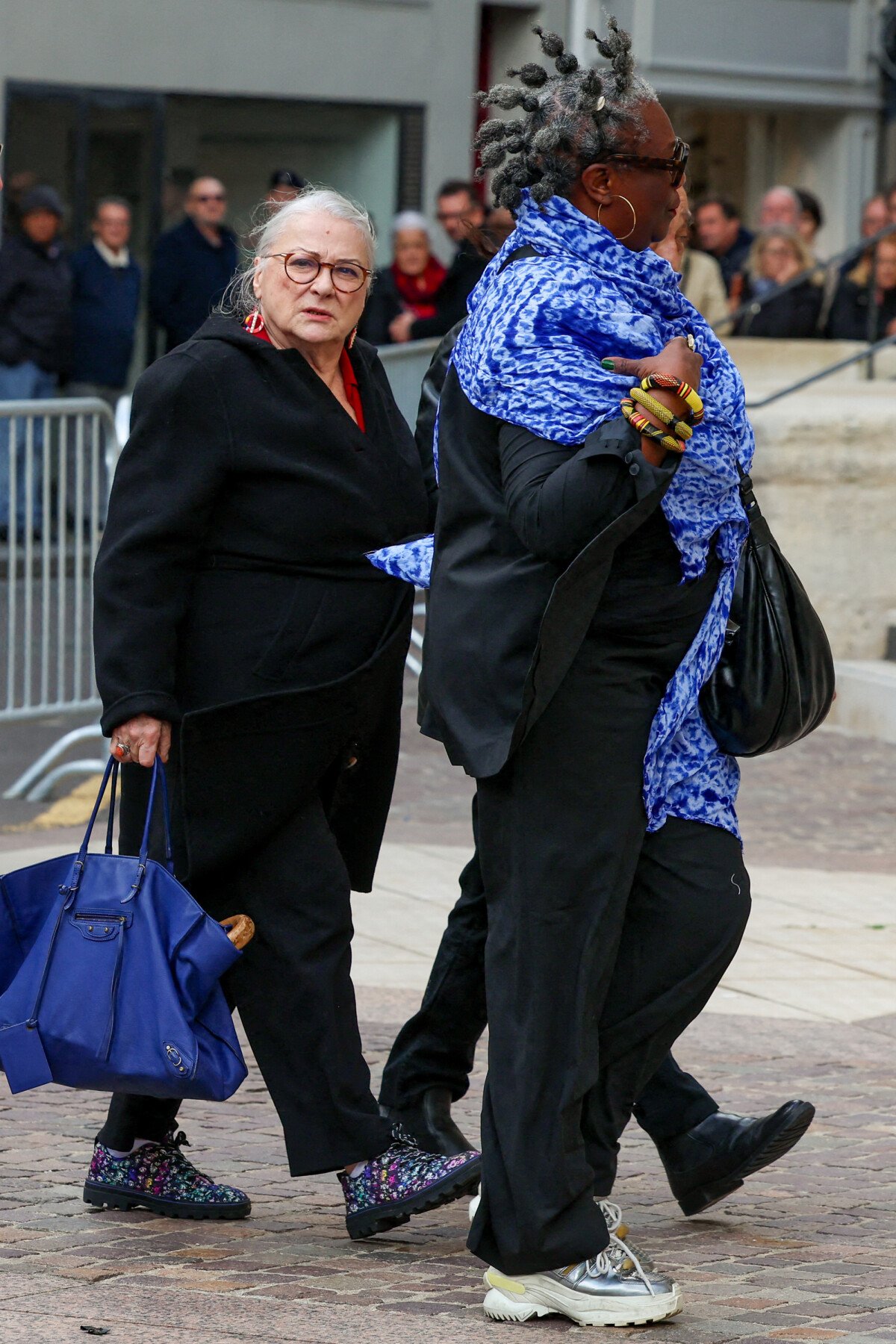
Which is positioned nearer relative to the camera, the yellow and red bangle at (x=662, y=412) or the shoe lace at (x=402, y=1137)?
the yellow and red bangle at (x=662, y=412)

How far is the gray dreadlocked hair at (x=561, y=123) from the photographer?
3.58m

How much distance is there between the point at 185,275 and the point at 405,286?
2.10 meters

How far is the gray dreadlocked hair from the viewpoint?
358 centimetres

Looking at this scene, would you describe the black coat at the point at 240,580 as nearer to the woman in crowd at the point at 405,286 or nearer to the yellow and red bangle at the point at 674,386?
the yellow and red bangle at the point at 674,386

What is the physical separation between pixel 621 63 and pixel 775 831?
198 inches

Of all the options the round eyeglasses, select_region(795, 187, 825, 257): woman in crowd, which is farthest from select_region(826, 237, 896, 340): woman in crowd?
the round eyeglasses

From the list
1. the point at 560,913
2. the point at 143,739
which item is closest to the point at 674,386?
the point at 560,913

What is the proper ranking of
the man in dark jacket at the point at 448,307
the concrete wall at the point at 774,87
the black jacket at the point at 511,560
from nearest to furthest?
the black jacket at the point at 511,560 < the man in dark jacket at the point at 448,307 < the concrete wall at the point at 774,87

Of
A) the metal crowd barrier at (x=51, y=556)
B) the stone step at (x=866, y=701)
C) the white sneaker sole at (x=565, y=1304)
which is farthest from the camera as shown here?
the stone step at (x=866, y=701)

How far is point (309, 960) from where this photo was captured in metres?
4.18

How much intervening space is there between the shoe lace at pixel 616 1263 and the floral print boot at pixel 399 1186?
451 millimetres

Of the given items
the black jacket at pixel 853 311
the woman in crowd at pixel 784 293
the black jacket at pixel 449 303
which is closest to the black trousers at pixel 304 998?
the black jacket at pixel 449 303

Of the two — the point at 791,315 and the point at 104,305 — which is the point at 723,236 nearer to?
the point at 791,315

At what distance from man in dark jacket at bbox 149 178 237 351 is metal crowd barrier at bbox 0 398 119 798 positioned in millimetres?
6625
